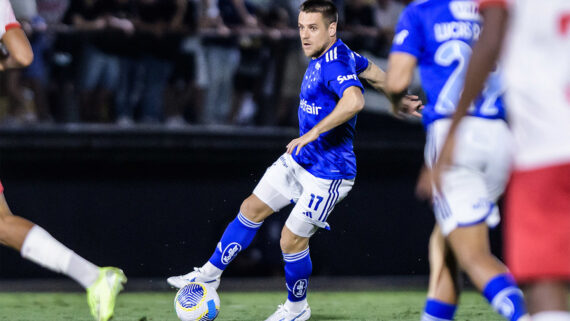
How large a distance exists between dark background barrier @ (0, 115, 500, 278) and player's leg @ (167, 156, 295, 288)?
16.6 ft

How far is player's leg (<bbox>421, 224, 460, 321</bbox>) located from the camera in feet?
15.7

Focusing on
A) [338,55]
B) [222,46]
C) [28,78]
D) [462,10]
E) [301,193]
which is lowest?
[28,78]

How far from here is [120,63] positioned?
11688 mm

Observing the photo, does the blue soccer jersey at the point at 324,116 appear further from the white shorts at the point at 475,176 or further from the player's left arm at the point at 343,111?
the white shorts at the point at 475,176

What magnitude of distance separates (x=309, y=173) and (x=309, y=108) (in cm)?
48

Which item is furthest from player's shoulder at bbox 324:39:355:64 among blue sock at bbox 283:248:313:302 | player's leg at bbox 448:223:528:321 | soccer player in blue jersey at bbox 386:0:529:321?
player's leg at bbox 448:223:528:321

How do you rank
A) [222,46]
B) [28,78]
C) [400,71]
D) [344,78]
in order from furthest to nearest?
[222,46], [28,78], [344,78], [400,71]

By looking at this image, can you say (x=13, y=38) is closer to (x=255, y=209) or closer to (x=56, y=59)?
(x=255, y=209)

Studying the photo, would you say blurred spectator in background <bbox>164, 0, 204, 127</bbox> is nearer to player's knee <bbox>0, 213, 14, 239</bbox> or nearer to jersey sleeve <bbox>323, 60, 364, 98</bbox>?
jersey sleeve <bbox>323, 60, 364, 98</bbox>

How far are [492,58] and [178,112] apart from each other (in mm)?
9231

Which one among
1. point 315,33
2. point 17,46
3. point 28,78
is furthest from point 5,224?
point 28,78

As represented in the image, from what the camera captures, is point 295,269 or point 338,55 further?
point 295,269

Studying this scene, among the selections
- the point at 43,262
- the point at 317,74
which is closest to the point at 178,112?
the point at 317,74

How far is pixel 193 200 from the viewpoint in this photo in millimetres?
12711
